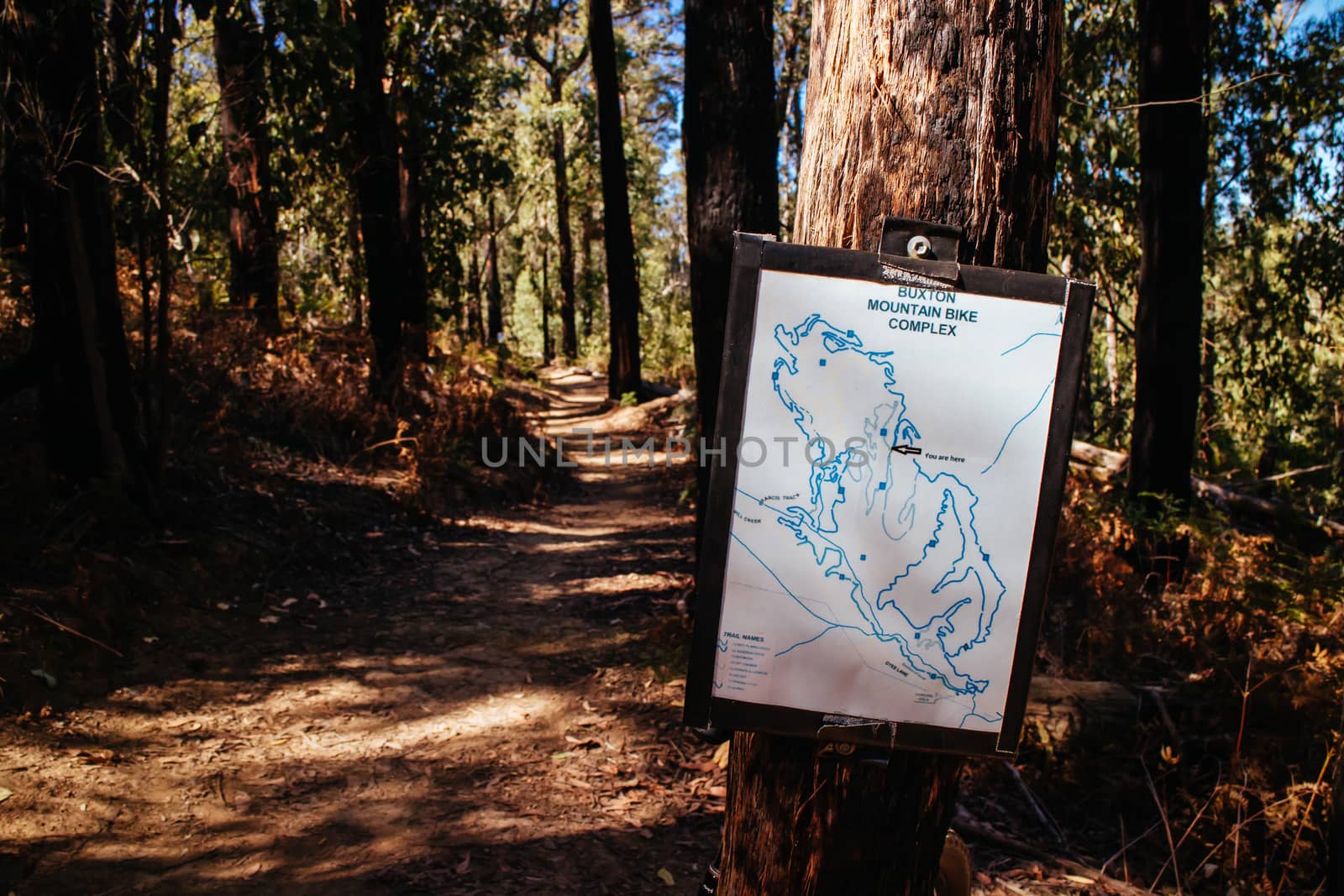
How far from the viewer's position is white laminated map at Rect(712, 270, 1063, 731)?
1.70 metres

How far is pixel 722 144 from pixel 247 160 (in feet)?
13.6

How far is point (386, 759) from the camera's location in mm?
4133

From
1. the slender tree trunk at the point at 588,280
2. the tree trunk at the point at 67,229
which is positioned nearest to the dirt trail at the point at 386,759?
the tree trunk at the point at 67,229

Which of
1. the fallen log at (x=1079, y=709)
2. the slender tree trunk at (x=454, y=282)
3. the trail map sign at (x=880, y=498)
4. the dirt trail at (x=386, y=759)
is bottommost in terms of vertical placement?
the dirt trail at (x=386, y=759)

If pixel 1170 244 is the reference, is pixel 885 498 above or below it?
below

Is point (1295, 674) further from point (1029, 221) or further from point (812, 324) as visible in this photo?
point (812, 324)

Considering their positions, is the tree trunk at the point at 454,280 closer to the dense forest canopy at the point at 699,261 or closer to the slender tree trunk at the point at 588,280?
the dense forest canopy at the point at 699,261

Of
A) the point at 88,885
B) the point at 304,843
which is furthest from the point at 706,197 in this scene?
the point at 88,885

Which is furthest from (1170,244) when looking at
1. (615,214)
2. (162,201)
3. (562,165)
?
(562,165)

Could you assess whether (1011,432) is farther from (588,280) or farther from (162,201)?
(588,280)

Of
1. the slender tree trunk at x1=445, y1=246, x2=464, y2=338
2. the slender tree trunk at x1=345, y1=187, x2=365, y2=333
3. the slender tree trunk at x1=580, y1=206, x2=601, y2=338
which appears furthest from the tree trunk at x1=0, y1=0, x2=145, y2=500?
the slender tree trunk at x1=580, y1=206, x2=601, y2=338

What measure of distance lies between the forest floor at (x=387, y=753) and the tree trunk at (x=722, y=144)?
137cm

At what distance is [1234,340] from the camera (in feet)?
39.7

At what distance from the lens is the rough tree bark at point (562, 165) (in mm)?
23016
